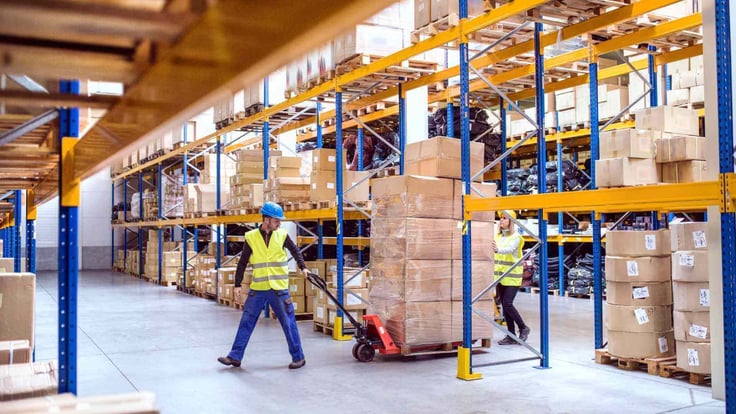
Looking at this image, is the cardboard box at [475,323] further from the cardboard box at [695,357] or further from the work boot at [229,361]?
the work boot at [229,361]

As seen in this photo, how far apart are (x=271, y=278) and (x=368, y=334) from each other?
1.40m

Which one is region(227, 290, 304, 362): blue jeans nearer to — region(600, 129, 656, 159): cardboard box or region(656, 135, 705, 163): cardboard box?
region(600, 129, 656, 159): cardboard box

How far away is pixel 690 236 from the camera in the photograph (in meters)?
6.95

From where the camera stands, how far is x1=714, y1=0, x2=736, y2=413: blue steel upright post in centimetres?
454

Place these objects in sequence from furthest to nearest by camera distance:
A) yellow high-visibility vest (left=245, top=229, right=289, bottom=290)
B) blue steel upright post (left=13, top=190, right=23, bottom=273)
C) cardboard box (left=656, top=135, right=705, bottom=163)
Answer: yellow high-visibility vest (left=245, top=229, right=289, bottom=290), blue steel upright post (left=13, top=190, right=23, bottom=273), cardboard box (left=656, top=135, right=705, bottom=163)

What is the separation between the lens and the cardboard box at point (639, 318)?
735 cm

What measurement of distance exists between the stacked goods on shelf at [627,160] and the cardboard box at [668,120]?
1.21 ft

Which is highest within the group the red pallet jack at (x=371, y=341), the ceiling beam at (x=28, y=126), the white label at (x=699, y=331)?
Answer: the ceiling beam at (x=28, y=126)

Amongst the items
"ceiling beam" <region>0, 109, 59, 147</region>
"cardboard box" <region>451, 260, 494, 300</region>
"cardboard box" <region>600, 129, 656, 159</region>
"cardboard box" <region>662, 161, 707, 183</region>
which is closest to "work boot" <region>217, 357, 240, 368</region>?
"cardboard box" <region>451, 260, 494, 300</region>

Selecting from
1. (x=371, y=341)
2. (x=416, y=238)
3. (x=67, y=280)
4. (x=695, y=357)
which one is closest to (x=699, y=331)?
(x=695, y=357)

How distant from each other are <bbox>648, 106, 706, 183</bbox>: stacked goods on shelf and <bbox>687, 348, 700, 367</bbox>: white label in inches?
68.2

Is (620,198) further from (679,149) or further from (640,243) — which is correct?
(640,243)

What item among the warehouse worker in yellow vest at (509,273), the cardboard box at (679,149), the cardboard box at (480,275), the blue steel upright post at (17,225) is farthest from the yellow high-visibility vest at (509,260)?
the blue steel upright post at (17,225)

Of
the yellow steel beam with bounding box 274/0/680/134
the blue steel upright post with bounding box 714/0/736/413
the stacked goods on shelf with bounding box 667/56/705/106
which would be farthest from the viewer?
the stacked goods on shelf with bounding box 667/56/705/106
